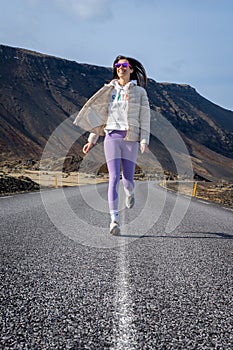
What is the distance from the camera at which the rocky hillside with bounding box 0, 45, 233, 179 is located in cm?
9238

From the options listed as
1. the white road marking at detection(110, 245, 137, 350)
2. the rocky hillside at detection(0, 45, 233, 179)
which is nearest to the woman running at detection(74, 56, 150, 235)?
the white road marking at detection(110, 245, 137, 350)

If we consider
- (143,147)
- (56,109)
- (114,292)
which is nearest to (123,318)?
(114,292)

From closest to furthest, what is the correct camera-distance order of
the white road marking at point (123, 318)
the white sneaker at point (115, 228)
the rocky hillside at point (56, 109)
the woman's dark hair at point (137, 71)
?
the white road marking at point (123, 318) → the white sneaker at point (115, 228) → the woman's dark hair at point (137, 71) → the rocky hillside at point (56, 109)

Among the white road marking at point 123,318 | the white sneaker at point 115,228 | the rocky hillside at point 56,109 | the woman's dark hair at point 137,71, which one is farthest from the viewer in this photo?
the rocky hillside at point 56,109

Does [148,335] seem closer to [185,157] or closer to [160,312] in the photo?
[160,312]

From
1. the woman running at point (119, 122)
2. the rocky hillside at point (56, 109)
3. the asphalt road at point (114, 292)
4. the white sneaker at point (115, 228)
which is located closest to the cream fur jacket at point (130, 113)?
the woman running at point (119, 122)

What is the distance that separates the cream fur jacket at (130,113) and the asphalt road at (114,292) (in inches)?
56.2

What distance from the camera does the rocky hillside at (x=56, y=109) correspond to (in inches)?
3637

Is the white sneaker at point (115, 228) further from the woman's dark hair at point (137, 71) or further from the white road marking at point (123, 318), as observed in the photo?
the woman's dark hair at point (137, 71)

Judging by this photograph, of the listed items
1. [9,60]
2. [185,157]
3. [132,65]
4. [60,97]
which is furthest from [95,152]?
[132,65]

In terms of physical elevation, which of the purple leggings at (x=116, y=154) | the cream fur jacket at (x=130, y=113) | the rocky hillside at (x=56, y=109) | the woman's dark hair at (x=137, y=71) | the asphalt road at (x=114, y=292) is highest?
the rocky hillside at (x=56, y=109)

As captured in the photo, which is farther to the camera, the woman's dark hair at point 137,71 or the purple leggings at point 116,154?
the woman's dark hair at point 137,71

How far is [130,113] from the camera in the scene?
185 inches

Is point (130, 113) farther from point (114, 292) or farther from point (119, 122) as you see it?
point (114, 292)
